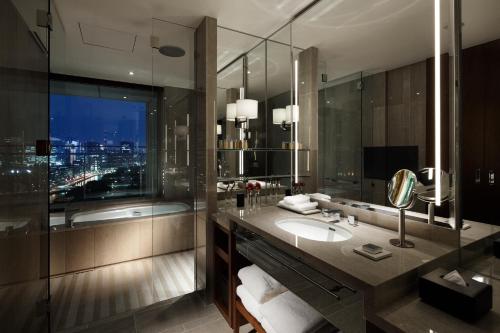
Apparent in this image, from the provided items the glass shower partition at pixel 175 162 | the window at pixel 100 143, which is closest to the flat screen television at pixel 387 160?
the glass shower partition at pixel 175 162

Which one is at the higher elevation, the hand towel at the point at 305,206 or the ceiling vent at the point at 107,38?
the ceiling vent at the point at 107,38

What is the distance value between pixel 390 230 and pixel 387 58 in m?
1.06

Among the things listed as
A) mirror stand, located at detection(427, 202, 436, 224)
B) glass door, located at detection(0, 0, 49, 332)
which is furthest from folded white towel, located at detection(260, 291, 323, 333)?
glass door, located at detection(0, 0, 49, 332)

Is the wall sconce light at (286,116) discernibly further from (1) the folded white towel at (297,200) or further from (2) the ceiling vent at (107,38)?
(2) the ceiling vent at (107,38)

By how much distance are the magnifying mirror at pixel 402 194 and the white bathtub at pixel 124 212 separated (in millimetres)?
2019

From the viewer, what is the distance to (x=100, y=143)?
13.5ft

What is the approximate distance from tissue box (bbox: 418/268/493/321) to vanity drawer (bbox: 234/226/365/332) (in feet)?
0.78

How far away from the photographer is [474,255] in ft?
4.03

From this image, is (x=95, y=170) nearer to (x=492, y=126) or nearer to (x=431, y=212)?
(x=431, y=212)

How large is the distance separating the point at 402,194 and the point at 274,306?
96cm

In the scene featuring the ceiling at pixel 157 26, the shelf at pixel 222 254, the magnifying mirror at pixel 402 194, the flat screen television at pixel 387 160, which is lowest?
the shelf at pixel 222 254

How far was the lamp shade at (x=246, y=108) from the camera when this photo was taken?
2.61 metres

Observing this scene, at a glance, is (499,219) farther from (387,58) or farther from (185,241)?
(185,241)

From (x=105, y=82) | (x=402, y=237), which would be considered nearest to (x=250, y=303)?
(x=402, y=237)
